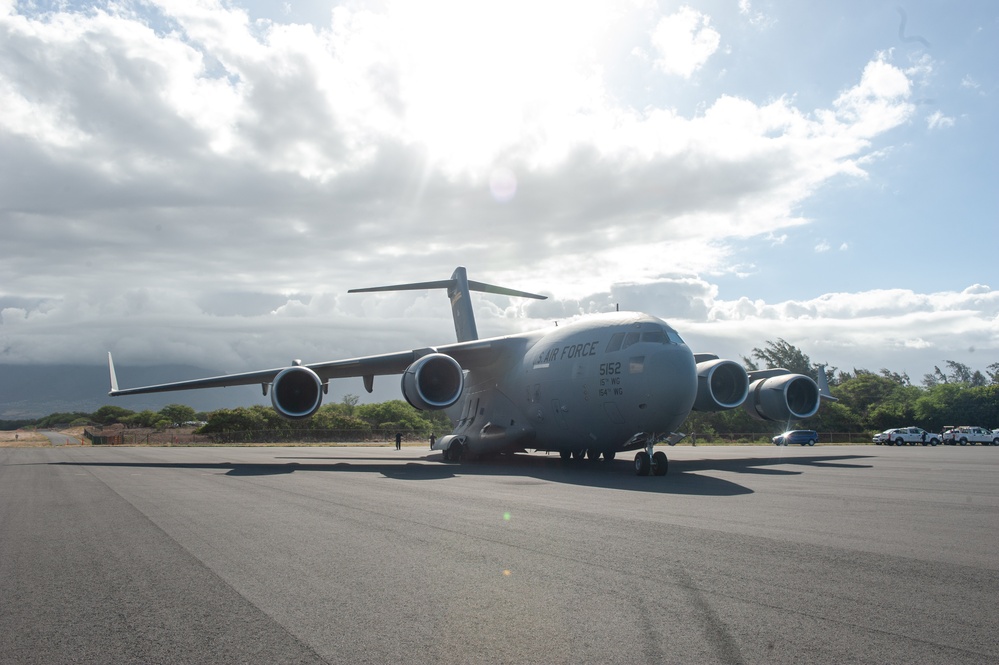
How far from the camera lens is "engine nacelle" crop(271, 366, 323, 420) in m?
23.3

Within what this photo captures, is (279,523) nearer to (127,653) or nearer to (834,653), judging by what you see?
(127,653)

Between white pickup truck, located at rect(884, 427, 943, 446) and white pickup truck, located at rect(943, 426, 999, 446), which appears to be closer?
white pickup truck, located at rect(884, 427, 943, 446)

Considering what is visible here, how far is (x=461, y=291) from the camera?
32.5 metres

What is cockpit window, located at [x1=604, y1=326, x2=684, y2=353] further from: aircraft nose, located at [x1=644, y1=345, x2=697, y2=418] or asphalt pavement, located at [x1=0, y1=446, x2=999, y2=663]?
asphalt pavement, located at [x1=0, y1=446, x2=999, y2=663]

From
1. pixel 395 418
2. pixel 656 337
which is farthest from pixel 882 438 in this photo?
pixel 395 418

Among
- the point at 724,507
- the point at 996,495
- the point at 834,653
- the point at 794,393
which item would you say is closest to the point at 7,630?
Result: the point at 834,653

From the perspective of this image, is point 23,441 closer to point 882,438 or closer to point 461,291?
point 461,291

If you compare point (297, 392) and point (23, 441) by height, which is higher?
point (297, 392)

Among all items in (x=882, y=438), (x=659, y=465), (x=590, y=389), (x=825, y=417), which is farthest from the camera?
(x=825, y=417)

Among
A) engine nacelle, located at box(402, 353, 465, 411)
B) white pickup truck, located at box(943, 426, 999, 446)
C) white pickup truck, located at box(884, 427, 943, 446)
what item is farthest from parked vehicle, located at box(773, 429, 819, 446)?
engine nacelle, located at box(402, 353, 465, 411)

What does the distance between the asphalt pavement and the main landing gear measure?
470 cm

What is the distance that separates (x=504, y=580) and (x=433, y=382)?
659 inches

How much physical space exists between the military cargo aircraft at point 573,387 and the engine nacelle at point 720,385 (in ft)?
0.11

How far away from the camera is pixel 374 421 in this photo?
79.9 meters
